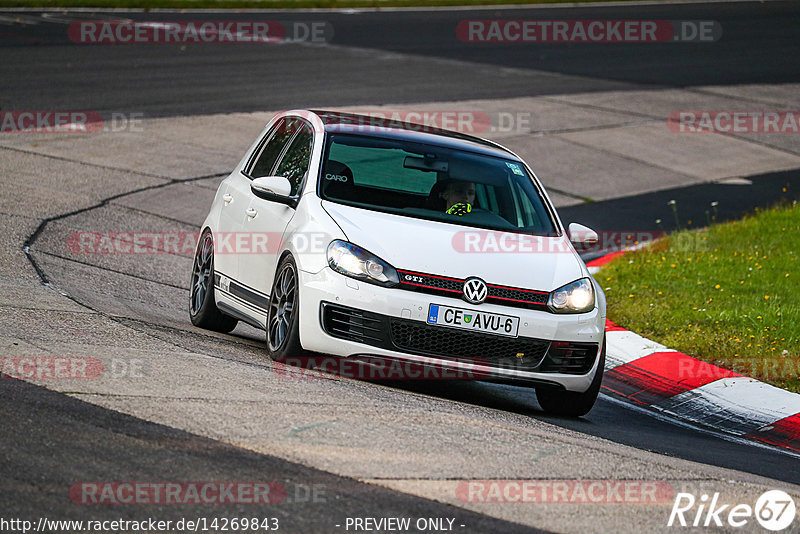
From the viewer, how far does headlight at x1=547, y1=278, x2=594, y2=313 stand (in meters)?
7.16

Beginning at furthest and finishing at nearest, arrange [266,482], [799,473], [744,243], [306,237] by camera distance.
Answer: [744,243]
[306,237]
[799,473]
[266,482]

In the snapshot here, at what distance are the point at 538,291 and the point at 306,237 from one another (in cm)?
145

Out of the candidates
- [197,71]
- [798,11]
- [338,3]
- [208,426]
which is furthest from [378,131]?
[798,11]

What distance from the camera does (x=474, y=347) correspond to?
274 inches

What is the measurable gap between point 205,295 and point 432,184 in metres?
1.97

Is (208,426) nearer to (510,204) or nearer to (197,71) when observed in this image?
(510,204)

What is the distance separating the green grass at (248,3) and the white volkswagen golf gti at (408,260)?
23.0m
